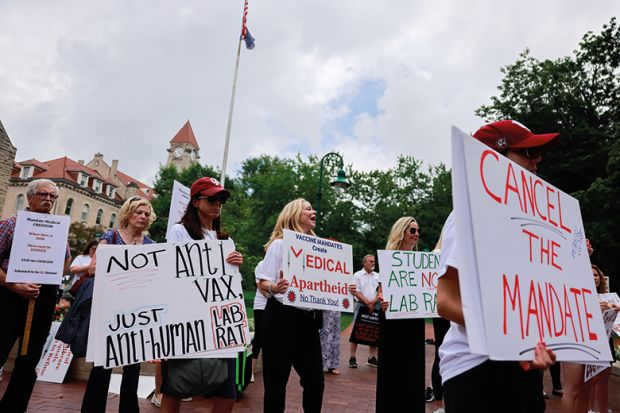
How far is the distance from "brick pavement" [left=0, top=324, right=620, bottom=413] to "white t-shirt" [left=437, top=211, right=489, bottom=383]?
3673 millimetres

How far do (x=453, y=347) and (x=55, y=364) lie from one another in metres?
5.69

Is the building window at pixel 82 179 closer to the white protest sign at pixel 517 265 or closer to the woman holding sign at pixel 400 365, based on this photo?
the woman holding sign at pixel 400 365

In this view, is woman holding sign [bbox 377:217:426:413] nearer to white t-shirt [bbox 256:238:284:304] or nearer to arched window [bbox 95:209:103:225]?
white t-shirt [bbox 256:238:284:304]

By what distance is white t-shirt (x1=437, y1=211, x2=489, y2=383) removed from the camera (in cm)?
162

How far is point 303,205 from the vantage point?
4.09 meters

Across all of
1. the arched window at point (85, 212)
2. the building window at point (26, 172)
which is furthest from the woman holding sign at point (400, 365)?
the building window at point (26, 172)

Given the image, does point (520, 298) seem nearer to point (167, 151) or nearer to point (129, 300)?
point (129, 300)

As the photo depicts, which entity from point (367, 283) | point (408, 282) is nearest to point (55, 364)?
point (408, 282)

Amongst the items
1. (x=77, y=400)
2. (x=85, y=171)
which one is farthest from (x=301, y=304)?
(x=85, y=171)

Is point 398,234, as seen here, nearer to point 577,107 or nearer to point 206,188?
point 206,188

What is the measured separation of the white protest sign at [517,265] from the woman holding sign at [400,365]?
2.44m

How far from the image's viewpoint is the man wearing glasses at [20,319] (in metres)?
3.38

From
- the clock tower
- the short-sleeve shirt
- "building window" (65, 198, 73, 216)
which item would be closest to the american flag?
the short-sleeve shirt

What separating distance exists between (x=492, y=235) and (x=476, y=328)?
13.3 inches
